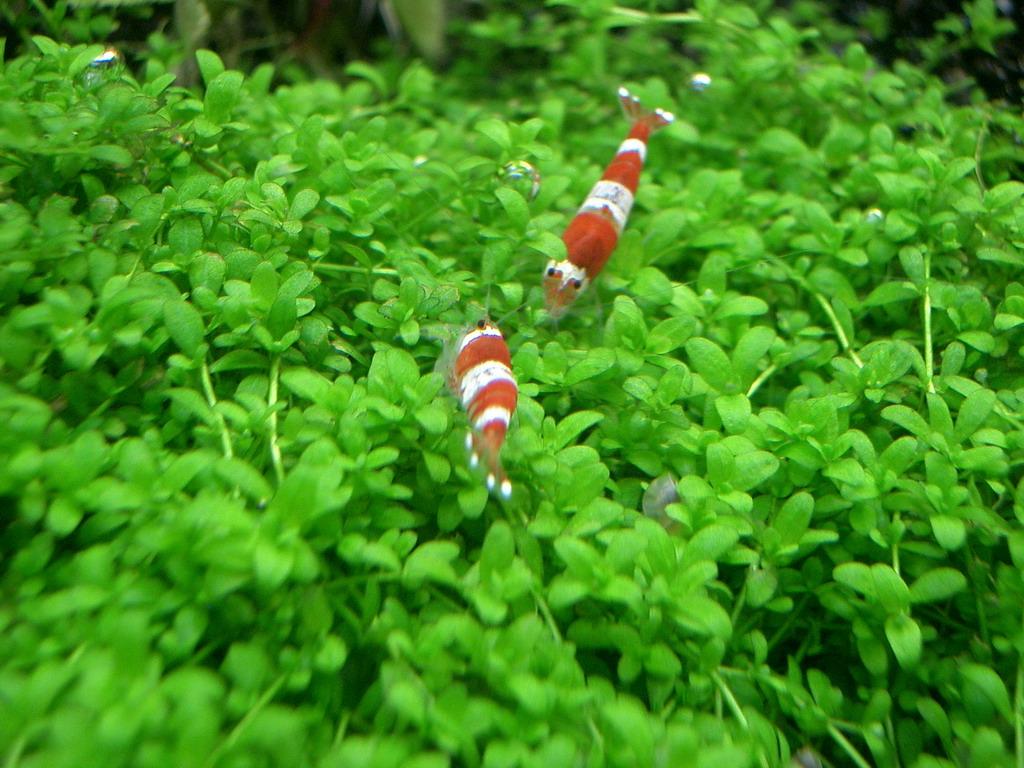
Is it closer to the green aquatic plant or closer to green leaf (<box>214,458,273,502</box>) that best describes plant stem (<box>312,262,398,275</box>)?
the green aquatic plant

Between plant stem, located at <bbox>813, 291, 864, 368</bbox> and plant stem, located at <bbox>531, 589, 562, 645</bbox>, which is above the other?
plant stem, located at <bbox>813, 291, 864, 368</bbox>

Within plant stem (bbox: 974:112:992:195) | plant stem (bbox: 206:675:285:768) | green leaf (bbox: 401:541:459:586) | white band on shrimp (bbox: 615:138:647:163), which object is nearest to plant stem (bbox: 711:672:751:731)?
green leaf (bbox: 401:541:459:586)

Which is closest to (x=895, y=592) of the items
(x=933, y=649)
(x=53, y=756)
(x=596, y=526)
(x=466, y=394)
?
(x=933, y=649)

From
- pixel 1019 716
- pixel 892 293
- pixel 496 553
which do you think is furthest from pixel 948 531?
pixel 496 553

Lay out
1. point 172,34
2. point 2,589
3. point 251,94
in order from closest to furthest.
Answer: point 2,589, point 251,94, point 172,34

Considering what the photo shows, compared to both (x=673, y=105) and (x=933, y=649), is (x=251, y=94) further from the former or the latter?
(x=933, y=649)

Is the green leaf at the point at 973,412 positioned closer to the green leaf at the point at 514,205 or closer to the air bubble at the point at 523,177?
the green leaf at the point at 514,205

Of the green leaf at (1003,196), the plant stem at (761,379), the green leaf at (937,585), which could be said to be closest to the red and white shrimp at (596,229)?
the plant stem at (761,379)
